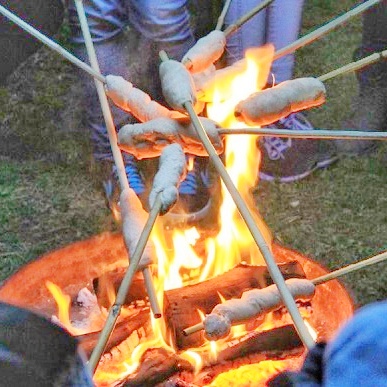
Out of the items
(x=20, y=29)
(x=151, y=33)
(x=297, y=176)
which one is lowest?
(x=297, y=176)

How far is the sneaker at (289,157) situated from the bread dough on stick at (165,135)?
150 centimetres

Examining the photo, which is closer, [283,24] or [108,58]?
[108,58]

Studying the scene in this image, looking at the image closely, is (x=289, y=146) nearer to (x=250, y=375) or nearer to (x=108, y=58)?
(x=108, y=58)

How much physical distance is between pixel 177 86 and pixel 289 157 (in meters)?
1.62

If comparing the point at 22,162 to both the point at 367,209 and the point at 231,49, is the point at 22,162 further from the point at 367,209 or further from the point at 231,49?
the point at 367,209

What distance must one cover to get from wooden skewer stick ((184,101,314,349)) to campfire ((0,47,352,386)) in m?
0.20

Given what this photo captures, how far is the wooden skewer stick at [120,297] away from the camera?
1.26 meters

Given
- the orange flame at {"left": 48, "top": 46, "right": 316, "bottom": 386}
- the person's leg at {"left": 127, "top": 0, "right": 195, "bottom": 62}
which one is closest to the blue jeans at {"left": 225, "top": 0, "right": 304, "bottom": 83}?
the person's leg at {"left": 127, "top": 0, "right": 195, "bottom": 62}

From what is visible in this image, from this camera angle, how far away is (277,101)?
5.08 ft

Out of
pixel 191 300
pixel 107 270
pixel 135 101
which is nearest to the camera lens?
pixel 135 101

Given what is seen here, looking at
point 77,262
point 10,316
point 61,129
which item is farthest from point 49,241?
point 10,316

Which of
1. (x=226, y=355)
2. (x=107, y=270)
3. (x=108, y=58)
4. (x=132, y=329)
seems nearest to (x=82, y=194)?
(x=108, y=58)

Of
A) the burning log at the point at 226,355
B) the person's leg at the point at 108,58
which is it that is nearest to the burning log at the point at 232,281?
the burning log at the point at 226,355

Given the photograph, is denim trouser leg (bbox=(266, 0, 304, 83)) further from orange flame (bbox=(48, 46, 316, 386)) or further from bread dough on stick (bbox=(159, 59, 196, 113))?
bread dough on stick (bbox=(159, 59, 196, 113))
